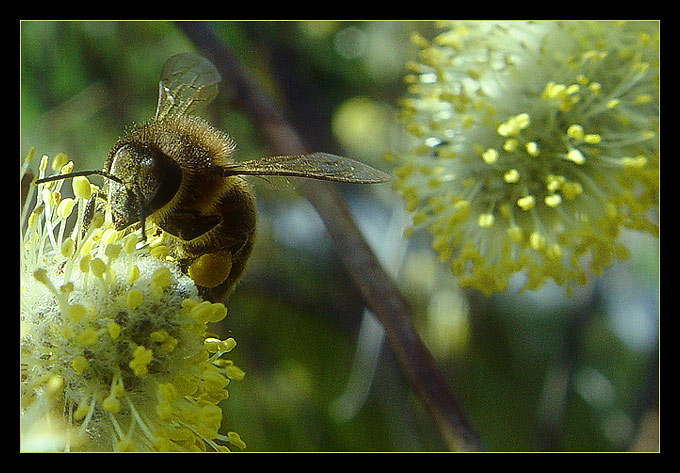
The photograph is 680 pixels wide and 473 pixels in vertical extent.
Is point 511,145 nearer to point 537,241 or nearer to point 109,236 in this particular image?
point 537,241

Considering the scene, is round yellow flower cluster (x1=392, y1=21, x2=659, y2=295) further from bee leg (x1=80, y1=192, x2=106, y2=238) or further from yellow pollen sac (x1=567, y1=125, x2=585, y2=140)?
bee leg (x1=80, y1=192, x2=106, y2=238)

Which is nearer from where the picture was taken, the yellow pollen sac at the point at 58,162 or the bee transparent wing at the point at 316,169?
the bee transparent wing at the point at 316,169

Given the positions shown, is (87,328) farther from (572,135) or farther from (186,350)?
(572,135)

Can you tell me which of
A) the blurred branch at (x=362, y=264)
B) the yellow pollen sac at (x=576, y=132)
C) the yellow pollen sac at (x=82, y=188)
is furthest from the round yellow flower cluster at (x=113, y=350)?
the yellow pollen sac at (x=576, y=132)

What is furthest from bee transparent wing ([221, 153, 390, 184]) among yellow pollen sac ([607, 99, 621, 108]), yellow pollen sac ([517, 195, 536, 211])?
yellow pollen sac ([607, 99, 621, 108])

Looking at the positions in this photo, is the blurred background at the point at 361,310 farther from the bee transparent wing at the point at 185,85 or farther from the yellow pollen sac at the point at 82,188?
the yellow pollen sac at the point at 82,188

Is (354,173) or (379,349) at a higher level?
(354,173)

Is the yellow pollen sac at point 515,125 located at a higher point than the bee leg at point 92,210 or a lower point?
lower

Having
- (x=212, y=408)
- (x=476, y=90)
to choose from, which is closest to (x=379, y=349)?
(x=476, y=90)
